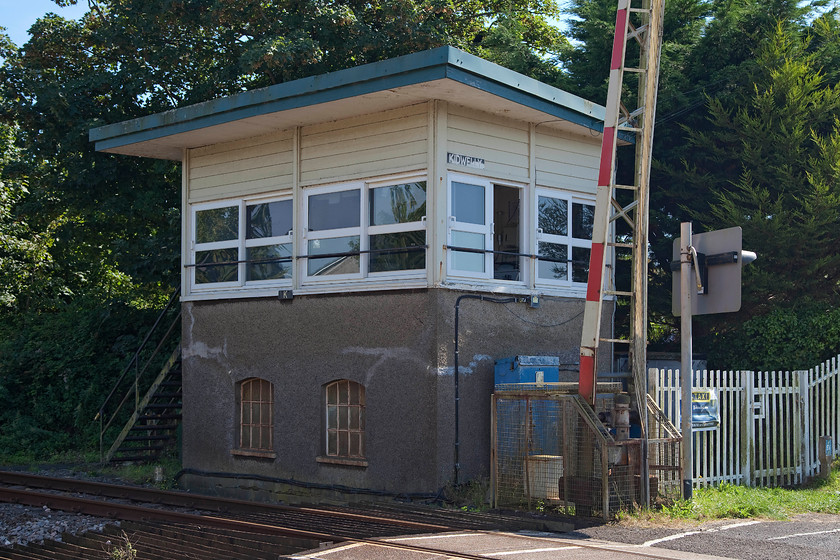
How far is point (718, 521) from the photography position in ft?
33.8

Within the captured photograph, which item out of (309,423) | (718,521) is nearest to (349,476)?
(309,423)

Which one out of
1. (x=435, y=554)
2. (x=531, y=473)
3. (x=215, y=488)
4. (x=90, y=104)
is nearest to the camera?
(x=435, y=554)

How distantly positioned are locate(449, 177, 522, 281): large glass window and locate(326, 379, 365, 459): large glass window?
2.47 meters

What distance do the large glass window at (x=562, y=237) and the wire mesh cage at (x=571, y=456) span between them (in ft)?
8.63

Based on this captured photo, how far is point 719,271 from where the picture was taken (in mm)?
10648

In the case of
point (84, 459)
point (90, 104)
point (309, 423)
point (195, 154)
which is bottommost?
point (84, 459)

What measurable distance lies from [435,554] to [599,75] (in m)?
14.5

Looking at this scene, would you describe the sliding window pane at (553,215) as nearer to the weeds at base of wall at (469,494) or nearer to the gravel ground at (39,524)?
the weeds at base of wall at (469,494)

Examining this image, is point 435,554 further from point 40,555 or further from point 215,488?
point 215,488

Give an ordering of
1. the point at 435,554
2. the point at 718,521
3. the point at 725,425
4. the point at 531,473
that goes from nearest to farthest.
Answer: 1. the point at 435,554
2. the point at 718,521
3. the point at 531,473
4. the point at 725,425

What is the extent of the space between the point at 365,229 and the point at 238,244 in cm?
279

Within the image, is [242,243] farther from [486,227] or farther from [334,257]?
[486,227]

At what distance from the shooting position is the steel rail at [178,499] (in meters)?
10.3

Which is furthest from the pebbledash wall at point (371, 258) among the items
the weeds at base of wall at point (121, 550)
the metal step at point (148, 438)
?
the weeds at base of wall at point (121, 550)
